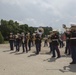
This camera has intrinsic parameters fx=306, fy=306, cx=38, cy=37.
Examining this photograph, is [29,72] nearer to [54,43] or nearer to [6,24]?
[54,43]

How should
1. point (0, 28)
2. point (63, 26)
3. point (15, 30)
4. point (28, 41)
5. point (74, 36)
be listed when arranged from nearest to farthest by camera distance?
point (74, 36) → point (63, 26) → point (28, 41) → point (0, 28) → point (15, 30)

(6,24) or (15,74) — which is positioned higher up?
(6,24)

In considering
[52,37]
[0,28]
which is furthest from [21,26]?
[52,37]

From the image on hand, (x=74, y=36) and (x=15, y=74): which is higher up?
(x=74, y=36)

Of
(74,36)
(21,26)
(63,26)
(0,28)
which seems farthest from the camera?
(21,26)

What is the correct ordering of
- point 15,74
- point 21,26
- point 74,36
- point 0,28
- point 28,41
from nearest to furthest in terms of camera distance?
point 15,74 < point 74,36 < point 28,41 < point 0,28 < point 21,26

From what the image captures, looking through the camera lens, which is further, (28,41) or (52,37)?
(28,41)

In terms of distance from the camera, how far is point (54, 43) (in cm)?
1850

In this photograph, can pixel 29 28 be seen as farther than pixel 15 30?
Yes

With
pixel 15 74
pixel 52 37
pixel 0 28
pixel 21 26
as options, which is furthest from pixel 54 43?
pixel 21 26

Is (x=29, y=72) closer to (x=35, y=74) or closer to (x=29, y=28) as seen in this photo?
(x=35, y=74)

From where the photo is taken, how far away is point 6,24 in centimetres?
10138

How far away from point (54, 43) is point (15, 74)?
7240mm

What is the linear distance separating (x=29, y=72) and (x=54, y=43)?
21.7ft
